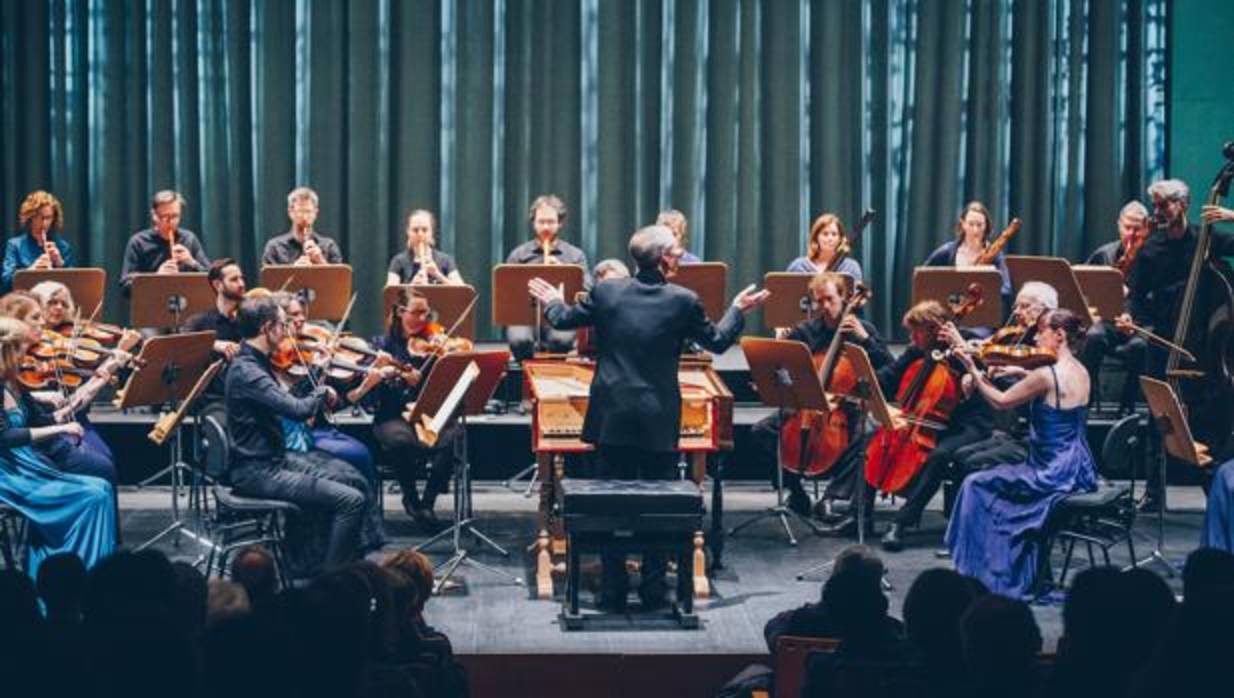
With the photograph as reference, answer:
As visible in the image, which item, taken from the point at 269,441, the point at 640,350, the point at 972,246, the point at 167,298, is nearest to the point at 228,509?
the point at 269,441

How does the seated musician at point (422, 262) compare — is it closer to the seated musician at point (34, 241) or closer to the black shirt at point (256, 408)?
the seated musician at point (34, 241)

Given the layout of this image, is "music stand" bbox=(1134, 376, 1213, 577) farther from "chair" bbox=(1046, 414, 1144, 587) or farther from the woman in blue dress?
the woman in blue dress

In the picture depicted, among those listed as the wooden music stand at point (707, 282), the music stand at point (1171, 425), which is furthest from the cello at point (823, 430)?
the music stand at point (1171, 425)

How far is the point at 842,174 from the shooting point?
12.6m

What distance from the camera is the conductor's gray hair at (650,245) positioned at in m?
7.58

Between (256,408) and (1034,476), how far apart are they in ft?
10.4

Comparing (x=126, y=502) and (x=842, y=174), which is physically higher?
(x=842, y=174)

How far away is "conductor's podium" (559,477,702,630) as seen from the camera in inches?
287

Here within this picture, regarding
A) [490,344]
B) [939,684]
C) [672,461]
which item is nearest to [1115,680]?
[939,684]

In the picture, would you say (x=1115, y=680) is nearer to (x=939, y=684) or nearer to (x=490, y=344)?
(x=939, y=684)

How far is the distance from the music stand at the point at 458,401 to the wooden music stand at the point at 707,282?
1.84 m

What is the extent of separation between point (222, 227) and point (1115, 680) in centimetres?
906

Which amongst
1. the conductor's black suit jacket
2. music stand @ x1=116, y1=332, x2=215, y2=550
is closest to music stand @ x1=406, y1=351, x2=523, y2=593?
the conductor's black suit jacket

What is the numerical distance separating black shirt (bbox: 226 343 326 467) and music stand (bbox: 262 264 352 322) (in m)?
1.89
